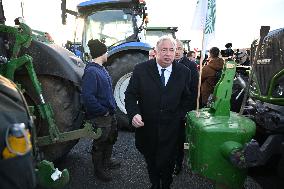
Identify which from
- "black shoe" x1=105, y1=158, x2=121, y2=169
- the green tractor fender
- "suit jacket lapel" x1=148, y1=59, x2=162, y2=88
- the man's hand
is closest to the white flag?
"suit jacket lapel" x1=148, y1=59, x2=162, y2=88

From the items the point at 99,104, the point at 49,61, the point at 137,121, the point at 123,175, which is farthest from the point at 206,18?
the point at 123,175

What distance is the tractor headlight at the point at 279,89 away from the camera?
3.14 meters

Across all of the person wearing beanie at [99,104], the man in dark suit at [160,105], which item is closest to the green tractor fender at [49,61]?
the person wearing beanie at [99,104]

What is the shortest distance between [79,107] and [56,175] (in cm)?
135

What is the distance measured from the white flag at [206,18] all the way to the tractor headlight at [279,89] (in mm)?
796

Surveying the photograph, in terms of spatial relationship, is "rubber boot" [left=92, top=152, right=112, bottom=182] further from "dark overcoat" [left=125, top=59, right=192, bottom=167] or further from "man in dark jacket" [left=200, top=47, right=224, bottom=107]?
"man in dark jacket" [left=200, top=47, right=224, bottom=107]

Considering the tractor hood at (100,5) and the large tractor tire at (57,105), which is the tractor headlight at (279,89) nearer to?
the large tractor tire at (57,105)

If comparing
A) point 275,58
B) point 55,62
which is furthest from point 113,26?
point 275,58

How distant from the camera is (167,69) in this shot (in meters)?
3.48

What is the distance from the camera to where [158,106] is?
3.39 meters

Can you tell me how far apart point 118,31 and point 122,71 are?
1190mm

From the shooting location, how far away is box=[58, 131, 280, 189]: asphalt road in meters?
3.85

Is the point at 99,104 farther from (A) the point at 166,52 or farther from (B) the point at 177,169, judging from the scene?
(B) the point at 177,169

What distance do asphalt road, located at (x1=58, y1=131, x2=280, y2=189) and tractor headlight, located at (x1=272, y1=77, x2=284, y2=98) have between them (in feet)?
3.90
